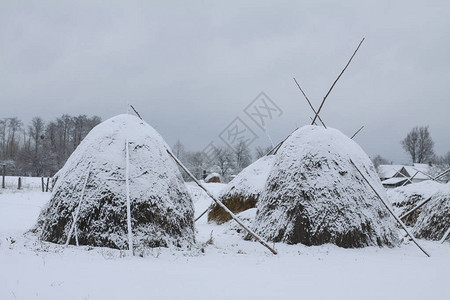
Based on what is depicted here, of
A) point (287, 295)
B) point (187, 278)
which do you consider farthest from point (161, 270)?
point (287, 295)

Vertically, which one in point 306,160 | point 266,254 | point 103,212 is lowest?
point 266,254

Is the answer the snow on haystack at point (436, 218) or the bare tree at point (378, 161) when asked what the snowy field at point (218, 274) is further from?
the bare tree at point (378, 161)

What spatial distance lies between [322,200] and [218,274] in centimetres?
419

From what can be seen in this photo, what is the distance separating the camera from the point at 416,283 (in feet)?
18.5

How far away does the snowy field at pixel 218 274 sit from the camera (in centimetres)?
465

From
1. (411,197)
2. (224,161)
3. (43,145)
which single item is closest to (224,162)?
(224,161)

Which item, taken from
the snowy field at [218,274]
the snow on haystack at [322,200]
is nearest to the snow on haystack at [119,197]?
the snowy field at [218,274]

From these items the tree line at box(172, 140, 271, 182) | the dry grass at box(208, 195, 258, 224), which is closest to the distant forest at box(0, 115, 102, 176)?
the tree line at box(172, 140, 271, 182)

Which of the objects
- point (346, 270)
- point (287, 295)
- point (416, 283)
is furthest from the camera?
point (346, 270)

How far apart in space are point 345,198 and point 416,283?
3414 millimetres

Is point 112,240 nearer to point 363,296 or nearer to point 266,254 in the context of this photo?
point 266,254

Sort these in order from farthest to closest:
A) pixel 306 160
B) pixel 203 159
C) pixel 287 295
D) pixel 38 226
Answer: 1. pixel 203 159
2. pixel 306 160
3. pixel 38 226
4. pixel 287 295

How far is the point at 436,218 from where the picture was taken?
10883mm

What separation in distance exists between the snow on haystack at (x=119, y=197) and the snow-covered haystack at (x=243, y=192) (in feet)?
22.1
